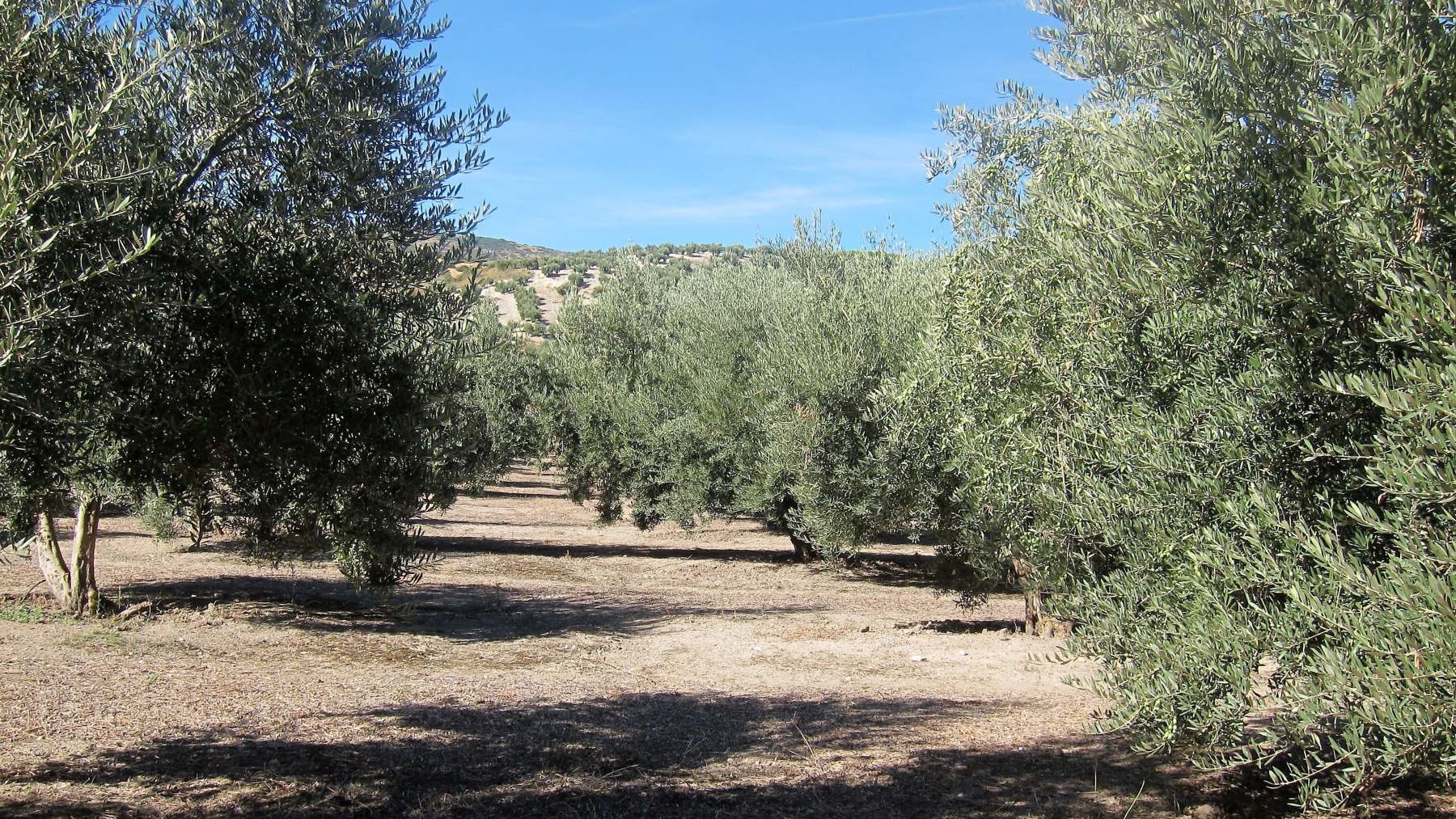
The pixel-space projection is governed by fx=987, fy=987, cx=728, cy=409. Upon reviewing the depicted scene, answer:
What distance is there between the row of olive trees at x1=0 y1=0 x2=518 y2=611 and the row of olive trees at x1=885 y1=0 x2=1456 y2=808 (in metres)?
3.93

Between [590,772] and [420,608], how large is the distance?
31.8ft

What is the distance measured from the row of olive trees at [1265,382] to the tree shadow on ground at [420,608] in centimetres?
1084

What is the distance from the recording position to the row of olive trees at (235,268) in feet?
13.9

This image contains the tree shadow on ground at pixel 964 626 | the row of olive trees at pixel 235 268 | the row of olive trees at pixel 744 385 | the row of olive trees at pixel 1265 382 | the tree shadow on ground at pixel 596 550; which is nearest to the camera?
the row of olive trees at pixel 1265 382

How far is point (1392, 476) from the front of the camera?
3.56m

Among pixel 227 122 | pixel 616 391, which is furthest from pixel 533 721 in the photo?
pixel 616 391

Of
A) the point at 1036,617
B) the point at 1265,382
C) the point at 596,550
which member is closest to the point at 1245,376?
the point at 1265,382

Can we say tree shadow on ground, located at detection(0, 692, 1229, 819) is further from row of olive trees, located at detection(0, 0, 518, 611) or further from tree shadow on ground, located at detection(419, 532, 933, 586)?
tree shadow on ground, located at detection(419, 532, 933, 586)

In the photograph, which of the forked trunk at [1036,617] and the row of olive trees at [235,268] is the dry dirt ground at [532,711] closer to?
the forked trunk at [1036,617]

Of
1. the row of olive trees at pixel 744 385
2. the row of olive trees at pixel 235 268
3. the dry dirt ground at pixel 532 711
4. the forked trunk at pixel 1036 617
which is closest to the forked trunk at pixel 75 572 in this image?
the dry dirt ground at pixel 532 711

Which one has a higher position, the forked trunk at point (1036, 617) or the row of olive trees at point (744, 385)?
the row of olive trees at point (744, 385)

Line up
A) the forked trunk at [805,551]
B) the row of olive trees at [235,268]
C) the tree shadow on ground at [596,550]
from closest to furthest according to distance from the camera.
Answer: the row of olive trees at [235,268] < the forked trunk at [805,551] < the tree shadow on ground at [596,550]

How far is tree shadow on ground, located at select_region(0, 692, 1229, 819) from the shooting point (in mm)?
7121

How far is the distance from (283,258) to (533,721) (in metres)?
6.00
